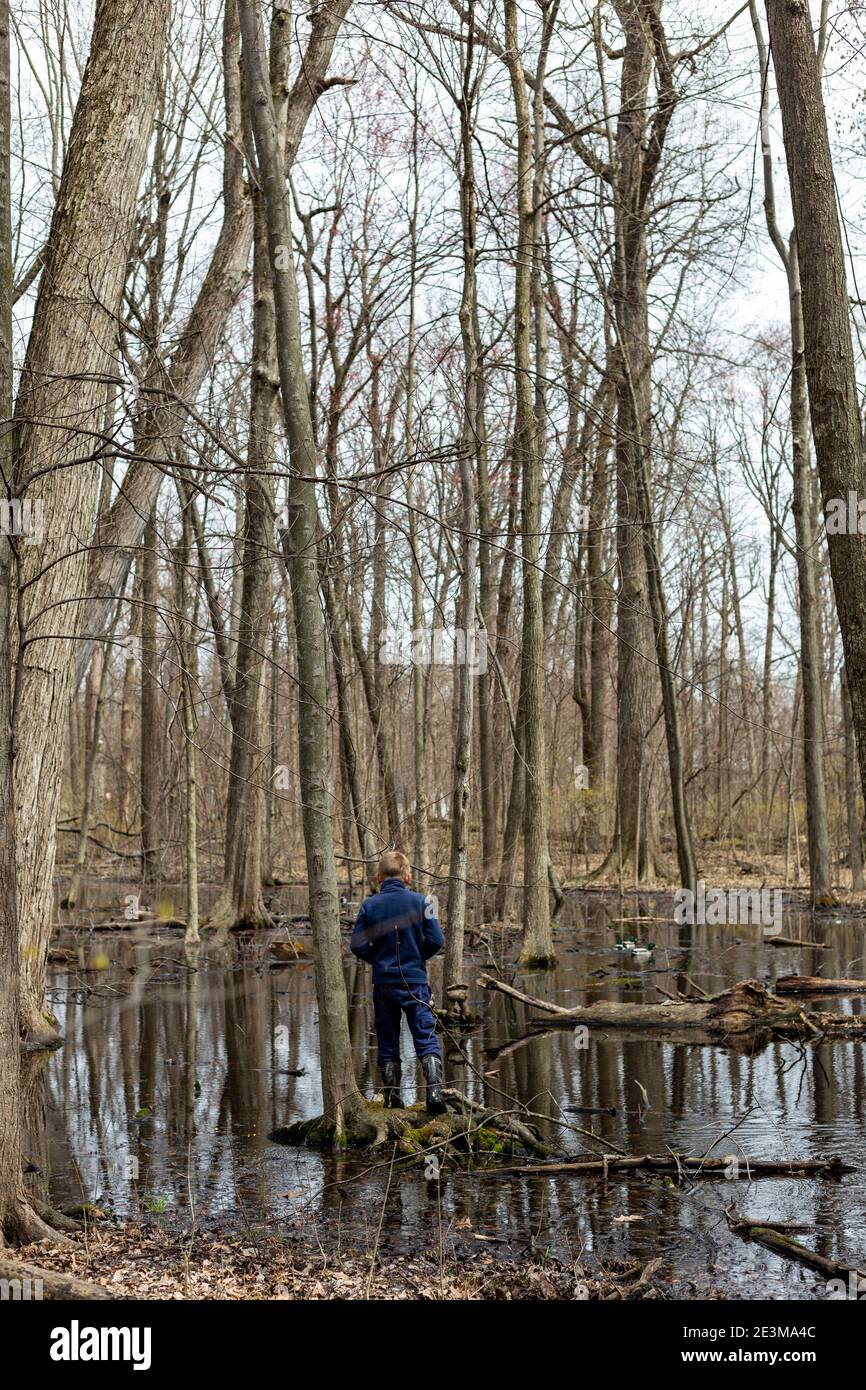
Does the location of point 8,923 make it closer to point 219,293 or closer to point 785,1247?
point 785,1247

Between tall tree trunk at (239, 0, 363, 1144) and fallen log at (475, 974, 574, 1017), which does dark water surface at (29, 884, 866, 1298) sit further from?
tall tree trunk at (239, 0, 363, 1144)

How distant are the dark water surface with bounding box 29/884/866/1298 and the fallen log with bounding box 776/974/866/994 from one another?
176mm

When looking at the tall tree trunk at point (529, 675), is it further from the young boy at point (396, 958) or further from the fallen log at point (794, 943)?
the young boy at point (396, 958)

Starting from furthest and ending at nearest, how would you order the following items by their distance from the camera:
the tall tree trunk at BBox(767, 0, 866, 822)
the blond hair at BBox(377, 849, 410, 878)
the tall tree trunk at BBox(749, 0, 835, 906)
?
the tall tree trunk at BBox(749, 0, 835, 906) < the blond hair at BBox(377, 849, 410, 878) < the tall tree trunk at BBox(767, 0, 866, 822)

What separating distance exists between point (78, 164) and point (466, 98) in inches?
177

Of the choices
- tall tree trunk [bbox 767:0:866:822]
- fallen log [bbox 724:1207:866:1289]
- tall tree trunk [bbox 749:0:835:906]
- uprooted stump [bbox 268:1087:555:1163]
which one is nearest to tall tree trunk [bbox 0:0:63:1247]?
uprooted stump [bbox 268:1087:555:1163]

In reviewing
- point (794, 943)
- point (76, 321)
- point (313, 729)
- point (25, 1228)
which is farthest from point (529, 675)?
point (25, 1228)

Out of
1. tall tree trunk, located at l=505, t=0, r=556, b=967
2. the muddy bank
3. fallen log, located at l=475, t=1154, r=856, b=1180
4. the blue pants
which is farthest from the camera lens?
tall tree trunk, located at l=505, t=0, r=556, b=967

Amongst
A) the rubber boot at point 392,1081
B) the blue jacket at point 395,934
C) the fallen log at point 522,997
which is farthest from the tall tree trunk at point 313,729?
the fallen log at point 522,997

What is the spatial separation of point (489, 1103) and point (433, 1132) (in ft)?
3.91

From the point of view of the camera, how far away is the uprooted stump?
7602mm

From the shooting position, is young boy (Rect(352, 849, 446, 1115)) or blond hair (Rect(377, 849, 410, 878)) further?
blond hair (Rect(377, 849, 410, 878))

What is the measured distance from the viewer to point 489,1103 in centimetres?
896
